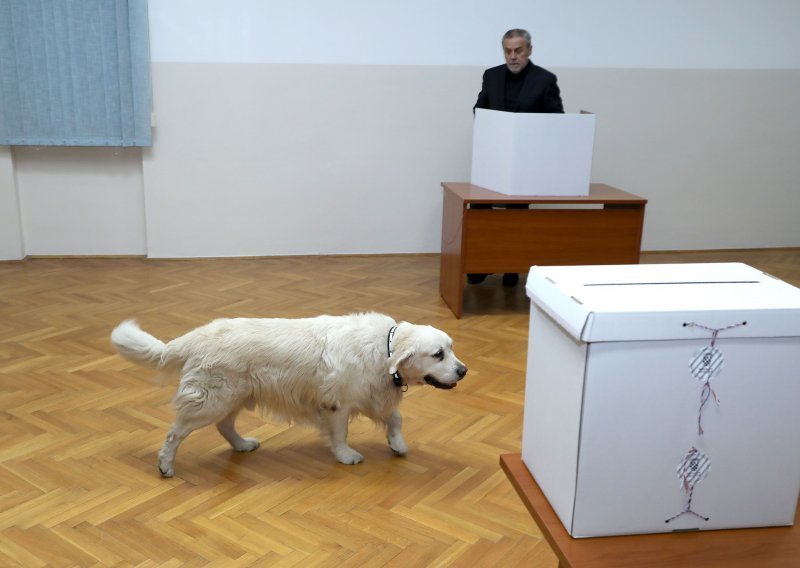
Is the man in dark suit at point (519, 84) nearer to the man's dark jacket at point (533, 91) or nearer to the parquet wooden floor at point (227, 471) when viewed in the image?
the man's dark jacket at point (533, 91)

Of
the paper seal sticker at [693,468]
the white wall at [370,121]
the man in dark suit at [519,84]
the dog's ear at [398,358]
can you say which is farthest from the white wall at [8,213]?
the paper seal sticker at [693,468]

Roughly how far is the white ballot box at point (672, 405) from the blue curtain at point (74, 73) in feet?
16.4

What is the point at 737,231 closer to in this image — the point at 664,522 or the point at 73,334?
the point at 73,334

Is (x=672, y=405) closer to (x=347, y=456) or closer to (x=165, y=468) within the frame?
(x=347, y=456)

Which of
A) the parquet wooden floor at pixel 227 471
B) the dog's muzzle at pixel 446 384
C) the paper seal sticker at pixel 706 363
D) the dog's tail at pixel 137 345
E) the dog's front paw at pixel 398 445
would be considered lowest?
the parquet wooden floor at pixel 227 471

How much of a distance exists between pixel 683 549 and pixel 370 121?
521 cm

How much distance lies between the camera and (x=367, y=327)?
3.00 metres

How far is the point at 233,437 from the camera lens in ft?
10.4

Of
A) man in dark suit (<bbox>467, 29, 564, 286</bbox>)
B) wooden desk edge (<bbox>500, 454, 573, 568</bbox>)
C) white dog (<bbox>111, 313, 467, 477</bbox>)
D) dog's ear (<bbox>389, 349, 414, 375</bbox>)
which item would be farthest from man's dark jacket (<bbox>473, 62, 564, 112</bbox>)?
wooden desk edge (<bbox>500, 454, 573, 568</bbox>)

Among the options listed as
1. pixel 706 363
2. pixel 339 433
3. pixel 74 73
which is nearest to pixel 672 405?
pixel 706 363

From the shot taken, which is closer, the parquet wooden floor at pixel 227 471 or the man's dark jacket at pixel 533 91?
the parquet wooden floor at pixel 227 471

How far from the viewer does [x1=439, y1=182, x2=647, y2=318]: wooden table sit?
15.9 feet

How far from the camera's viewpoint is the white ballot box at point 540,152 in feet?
15.3

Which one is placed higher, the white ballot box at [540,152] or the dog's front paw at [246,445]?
the white ballot box at [540,152]
